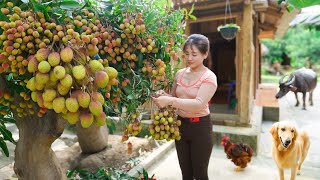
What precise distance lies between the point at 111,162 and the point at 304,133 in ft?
8.93

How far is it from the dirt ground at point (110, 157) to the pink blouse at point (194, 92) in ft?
6.67

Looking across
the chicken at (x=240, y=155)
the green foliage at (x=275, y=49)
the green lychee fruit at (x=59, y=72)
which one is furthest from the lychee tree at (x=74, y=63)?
the green foliage at (x=275, y=49)

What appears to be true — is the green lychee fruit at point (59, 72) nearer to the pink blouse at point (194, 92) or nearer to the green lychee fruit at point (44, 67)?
the green lychee fruit at point (44, 67)

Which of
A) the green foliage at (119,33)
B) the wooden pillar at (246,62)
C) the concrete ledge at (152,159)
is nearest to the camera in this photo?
the green foliage at (119,33)

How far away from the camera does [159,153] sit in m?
4.09

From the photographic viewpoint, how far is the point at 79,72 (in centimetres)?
98

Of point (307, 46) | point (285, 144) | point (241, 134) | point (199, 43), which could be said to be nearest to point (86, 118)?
point (199, 43)

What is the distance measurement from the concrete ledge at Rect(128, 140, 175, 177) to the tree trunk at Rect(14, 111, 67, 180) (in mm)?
1455

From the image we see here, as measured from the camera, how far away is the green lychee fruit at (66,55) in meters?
1.00

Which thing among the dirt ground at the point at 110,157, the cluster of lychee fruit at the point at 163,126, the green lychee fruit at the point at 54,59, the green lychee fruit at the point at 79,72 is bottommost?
the dirt ground at the point at 110,157

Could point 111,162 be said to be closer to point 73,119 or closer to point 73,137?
point 73,137

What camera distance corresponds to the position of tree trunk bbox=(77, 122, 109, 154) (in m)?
3.80

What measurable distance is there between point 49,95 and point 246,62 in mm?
4533

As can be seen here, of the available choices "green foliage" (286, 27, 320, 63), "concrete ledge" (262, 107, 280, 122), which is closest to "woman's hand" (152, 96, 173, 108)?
"concrete ledge" (262, 107, 280, 122)
